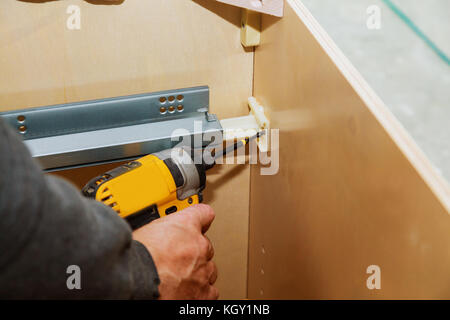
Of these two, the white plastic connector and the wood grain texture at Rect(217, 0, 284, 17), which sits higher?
the wood grain texture at Rect(217, 0, 284, 17)

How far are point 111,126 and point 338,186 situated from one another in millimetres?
447

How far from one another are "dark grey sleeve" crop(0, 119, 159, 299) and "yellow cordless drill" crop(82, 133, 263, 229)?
227mm

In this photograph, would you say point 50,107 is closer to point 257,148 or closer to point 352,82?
point 257,148

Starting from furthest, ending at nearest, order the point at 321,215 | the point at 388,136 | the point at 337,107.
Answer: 1. the point at 321,215
2. the point at 337,107
3. the point at 388,136

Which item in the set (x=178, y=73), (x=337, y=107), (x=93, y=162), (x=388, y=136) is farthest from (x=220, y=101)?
(x=388, y=136)

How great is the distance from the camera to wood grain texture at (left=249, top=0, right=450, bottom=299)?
37cm

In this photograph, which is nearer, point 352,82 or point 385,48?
point 352,82

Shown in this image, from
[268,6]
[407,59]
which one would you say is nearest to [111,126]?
[268,6]

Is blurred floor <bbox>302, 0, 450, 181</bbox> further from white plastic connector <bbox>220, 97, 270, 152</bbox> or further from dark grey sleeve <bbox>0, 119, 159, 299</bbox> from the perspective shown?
dark grey sleeve <bbox>0, 119, 159, 299</bbox>

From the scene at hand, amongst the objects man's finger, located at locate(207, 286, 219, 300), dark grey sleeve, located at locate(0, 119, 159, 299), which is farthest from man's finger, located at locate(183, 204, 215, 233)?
dark grey sleeve, located at locate(0, 119, 159, 299)

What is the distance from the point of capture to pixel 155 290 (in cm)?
53

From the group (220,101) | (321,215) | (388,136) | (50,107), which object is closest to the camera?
(388,136)

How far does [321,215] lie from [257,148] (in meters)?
0.31

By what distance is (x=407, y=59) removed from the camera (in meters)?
0.56
